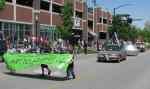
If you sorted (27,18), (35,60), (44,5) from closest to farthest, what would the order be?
(35,60)
(27,18)
(44,5)

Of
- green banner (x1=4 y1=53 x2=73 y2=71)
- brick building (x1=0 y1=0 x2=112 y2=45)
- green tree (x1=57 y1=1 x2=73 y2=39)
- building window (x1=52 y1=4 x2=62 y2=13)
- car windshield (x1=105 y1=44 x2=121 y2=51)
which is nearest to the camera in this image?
green banner (x1=4 y1=53 x2=73 y2=71)

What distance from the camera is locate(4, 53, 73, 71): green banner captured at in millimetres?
18344

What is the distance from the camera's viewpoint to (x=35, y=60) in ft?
62.6

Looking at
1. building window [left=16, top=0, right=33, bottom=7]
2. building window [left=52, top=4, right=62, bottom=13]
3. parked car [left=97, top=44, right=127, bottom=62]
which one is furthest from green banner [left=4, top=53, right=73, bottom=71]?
building window [left=52, top=4, right=62, bottom=13]

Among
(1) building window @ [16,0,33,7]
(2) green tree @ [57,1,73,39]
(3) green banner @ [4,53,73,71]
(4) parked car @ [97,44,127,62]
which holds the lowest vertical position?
(4) parked car @ [97,44,127,62]

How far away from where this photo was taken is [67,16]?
57.0 meters

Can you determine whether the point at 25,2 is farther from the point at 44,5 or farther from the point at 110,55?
the point at 110,55

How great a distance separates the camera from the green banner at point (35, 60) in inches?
722

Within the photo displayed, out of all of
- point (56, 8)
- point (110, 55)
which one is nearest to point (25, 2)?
point (56, 8)

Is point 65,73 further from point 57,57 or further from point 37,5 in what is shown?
point 37,5

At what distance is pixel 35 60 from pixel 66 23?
38091mm

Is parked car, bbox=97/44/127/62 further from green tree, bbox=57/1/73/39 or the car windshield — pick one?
green tree, bbox=57/1/73/39

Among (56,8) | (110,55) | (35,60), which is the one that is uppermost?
(56,8)

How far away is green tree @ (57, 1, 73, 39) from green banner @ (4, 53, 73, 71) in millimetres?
36523
